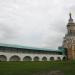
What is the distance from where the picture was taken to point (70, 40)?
85938 millimetres

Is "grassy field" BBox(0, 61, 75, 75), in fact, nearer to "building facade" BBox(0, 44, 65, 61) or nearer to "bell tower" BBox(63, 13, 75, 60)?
"building facade" BBox(0, 44, 65, 61)

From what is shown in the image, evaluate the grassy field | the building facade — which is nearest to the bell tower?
the building facade

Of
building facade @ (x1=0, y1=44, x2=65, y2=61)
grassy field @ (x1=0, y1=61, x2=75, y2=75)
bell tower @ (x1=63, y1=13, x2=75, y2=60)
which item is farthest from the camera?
bell tower @ (x1=63, y1=13, x2=75, y2=60)

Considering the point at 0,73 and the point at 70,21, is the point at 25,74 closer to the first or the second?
the point at 0,73

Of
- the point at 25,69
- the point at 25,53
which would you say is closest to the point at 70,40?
the point at 25,53

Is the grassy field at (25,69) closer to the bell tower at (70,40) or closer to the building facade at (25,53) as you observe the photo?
the building facade at (25,53)

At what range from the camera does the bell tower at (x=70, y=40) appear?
85750 millimetres

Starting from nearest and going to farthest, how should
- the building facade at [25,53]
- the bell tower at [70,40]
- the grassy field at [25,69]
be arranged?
the grassy field at [25,69]
the building facade at [25,53]
the bell tower at [70,40]

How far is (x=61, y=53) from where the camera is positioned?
89.2 m

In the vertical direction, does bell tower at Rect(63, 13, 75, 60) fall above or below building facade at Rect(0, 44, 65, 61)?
above

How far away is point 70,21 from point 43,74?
6325 cm

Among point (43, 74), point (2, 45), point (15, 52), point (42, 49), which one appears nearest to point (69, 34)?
point (42, 49)

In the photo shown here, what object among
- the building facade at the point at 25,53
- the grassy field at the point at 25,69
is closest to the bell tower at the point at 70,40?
the building facade at the point at 25,53

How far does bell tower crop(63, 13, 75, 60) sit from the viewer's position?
281 ft
